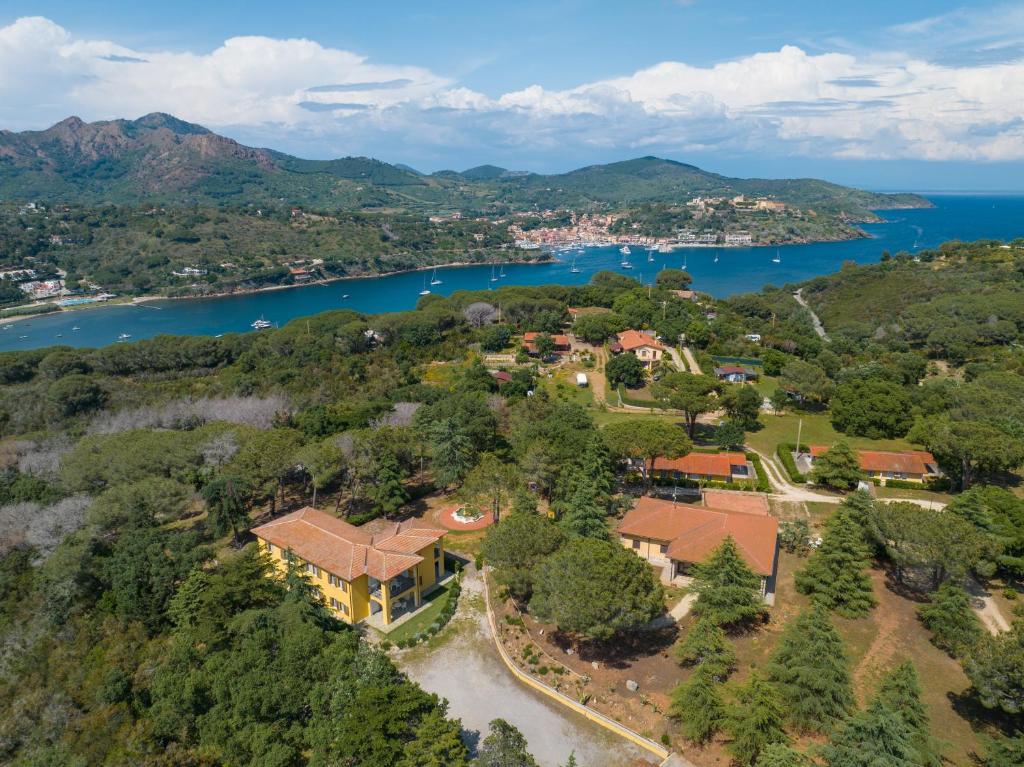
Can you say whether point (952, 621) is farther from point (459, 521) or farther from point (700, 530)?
point (459, 521)

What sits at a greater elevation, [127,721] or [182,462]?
[182,462]

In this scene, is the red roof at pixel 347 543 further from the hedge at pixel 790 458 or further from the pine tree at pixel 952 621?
the hedge at pixel 790 458

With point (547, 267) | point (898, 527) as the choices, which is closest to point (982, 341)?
point (898, 527)

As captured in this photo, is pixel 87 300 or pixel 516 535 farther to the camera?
pixel 87 300

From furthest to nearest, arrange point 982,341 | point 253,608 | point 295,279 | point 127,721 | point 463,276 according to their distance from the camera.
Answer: point 463,276 < point 295,279 < point 982,341 < point 253,608 < point 127,721

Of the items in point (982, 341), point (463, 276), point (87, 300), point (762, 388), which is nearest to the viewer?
point (762, 388)

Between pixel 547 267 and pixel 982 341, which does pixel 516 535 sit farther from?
pixel 547 267

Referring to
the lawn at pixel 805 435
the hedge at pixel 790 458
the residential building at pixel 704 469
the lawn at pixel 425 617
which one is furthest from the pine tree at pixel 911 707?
the lawn at pixel 805 435
